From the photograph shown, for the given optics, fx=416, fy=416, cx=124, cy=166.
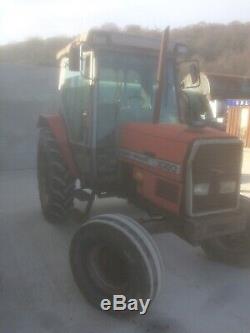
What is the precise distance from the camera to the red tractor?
10.6 feet

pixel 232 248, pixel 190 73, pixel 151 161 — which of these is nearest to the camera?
pixel 151 161

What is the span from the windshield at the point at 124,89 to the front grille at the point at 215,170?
110cm

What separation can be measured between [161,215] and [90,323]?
116 cm

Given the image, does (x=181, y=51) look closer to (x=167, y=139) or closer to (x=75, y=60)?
(x=75, y=60)

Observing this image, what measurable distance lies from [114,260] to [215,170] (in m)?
1.09

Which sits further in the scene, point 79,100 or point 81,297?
point 79,100

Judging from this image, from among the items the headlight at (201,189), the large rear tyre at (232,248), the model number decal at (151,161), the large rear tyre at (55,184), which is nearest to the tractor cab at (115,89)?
the model number decal at (151,161)

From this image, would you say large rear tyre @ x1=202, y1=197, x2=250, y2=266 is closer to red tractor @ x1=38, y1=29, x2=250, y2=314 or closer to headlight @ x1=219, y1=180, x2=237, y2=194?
red tractor @ x1=38, y1=29, x2=250, y2=314

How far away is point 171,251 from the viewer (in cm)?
439

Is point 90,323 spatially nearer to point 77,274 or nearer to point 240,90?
point 77,274

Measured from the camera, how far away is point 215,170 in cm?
339

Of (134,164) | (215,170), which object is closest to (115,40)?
(134,164)

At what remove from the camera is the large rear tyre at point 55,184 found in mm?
4844

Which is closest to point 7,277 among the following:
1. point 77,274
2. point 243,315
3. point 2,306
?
point 2,306
